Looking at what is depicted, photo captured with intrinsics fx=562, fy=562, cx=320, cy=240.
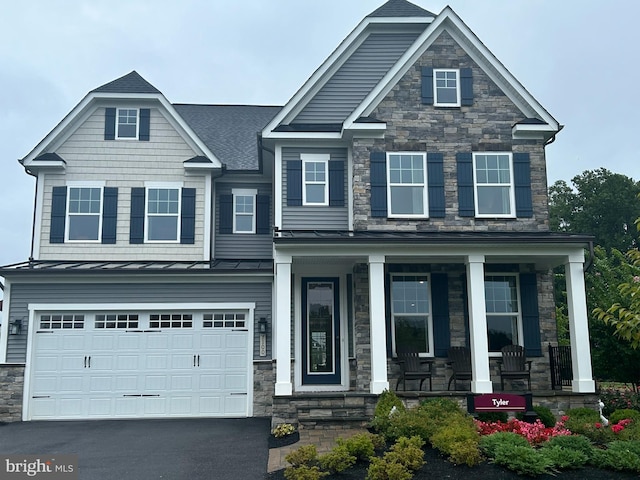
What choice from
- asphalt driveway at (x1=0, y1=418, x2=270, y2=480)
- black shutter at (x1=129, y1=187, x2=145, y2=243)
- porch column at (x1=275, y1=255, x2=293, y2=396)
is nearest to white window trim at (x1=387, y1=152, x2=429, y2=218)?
porch column at (x1=275, y1=255, x2=293, y2=396)

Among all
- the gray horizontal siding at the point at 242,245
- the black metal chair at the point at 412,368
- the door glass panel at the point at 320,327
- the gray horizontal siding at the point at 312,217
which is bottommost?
the black metal chair at the point at 412,368

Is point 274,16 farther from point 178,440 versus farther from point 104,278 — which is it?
point 178,440

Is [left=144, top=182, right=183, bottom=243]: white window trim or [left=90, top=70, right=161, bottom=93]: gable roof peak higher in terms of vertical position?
[left=90, top=70, right=161, bottom=93]: gable roof peak

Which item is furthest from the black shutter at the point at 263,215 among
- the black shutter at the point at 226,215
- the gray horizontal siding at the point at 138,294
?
the gray horizontal siding at the point at 138,294

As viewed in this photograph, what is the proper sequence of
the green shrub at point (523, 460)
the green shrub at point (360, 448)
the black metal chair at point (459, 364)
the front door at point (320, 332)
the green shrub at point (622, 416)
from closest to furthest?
1. the green shrub at point (523, 460)
2. the green shrub at point (360, 448)
3. the green shrub at point (622, 416)
4. the black metal chair at point (459, 364)
5. the front door at point (320, 332)

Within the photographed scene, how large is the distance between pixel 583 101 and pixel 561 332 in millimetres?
32196

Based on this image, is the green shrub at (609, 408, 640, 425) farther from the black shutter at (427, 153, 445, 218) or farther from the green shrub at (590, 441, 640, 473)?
the black shutter at (427, 153, 445, 218)

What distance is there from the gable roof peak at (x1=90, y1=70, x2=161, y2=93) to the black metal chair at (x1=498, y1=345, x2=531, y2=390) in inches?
424

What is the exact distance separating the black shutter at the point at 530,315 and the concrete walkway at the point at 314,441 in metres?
4.78

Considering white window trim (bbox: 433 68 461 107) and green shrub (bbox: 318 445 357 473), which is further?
white window trim (bbox: 433 68 461 107)

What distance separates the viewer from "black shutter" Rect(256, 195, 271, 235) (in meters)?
15.2

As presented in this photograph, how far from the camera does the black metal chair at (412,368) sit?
11.3m

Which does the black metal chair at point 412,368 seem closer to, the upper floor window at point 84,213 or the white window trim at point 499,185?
the white window trim at point 499,185

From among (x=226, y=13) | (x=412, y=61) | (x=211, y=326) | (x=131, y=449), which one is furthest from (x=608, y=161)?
(x=131, y=449)
